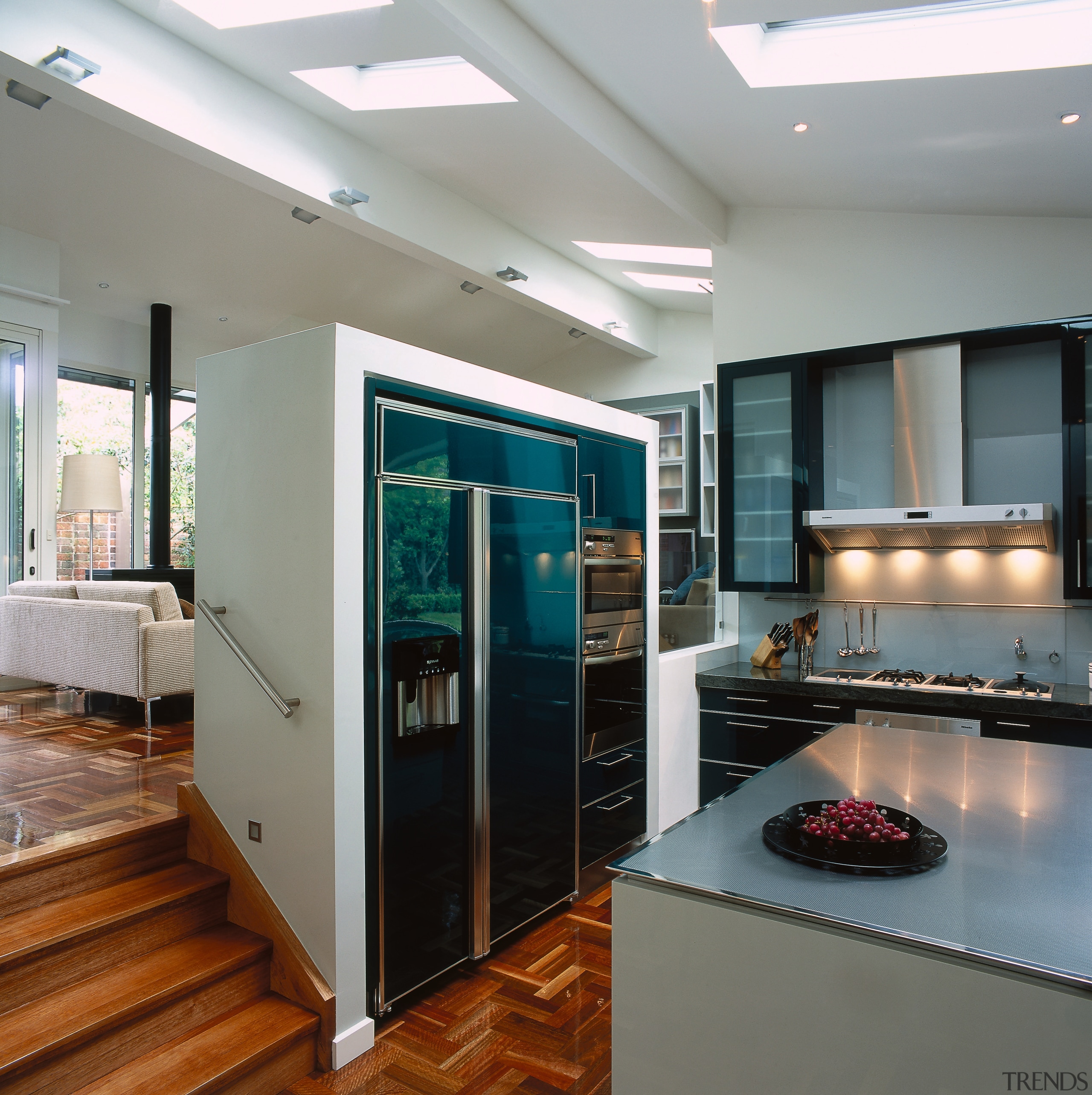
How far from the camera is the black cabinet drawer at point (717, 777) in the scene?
13.6 ft

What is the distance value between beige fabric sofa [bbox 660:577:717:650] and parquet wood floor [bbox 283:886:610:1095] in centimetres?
180

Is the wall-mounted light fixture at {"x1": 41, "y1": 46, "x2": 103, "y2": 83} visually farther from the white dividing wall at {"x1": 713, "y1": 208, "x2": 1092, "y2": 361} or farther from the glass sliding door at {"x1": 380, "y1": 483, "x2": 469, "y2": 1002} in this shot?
the white dividing wall at {"x1": 713, "y1": 208, "x2": 1092, "y2": 361}

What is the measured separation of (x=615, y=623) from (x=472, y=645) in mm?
1043

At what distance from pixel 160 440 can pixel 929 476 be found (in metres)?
6.03

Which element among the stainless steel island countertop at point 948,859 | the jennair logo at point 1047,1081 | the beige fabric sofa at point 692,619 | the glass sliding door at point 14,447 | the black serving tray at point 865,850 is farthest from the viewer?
the glass sliding door at point 14,447

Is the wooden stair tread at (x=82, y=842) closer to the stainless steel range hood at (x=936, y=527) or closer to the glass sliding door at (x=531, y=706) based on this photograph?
the glass sliding door at (x=531, y=706)

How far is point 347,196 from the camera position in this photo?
4211 millimetres

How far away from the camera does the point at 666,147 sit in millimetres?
3787

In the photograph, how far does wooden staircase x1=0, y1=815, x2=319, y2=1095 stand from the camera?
214 cm

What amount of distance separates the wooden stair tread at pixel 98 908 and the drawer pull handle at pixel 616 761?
1607mm

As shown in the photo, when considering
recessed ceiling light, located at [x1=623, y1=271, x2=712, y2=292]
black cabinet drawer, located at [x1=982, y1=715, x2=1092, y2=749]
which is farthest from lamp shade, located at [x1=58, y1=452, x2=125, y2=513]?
black cabinet drawer, located at [x1=982, y1=715, x2=1092, y2=749]

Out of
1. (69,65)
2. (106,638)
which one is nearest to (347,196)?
(69,65)

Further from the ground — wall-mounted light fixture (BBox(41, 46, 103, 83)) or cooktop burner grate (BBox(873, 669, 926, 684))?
wall-mounted light fixture (BBox(41, 46, 103, 83))

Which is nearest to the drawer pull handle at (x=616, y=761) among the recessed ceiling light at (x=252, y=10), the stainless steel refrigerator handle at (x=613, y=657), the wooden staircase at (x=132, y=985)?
the stainless steel refrigerator handle at (x=613, y=657)
